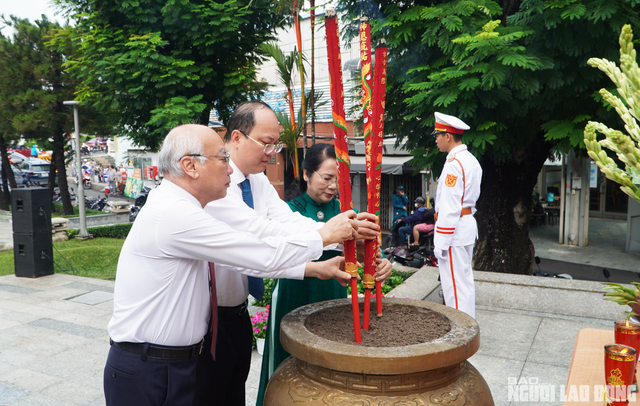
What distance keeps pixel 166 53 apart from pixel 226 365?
933 centimetres

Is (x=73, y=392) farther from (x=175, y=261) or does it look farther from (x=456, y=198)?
(x=456, y=198)

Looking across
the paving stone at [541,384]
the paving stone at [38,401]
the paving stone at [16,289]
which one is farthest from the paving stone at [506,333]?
the paving stone at [16,289]

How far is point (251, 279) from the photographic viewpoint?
2.43 m

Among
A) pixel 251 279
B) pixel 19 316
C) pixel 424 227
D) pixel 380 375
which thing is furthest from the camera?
pixel 424 227

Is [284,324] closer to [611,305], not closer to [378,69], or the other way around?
[378,69]

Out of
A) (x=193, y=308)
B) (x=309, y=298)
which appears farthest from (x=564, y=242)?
(x=193, y=308)

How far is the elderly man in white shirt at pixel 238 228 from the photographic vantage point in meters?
2.14

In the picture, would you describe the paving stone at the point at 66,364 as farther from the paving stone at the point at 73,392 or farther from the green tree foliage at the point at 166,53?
the green tree foliage at the point at 166,53

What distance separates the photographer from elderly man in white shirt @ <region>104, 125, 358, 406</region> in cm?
179

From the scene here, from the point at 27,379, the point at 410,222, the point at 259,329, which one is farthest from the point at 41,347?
the point at 410,222

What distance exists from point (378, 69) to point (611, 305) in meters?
4.45

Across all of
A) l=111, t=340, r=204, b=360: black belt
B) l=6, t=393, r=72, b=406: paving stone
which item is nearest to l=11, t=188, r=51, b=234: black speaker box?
l=6, t=393, r=72, b=406: paving stone

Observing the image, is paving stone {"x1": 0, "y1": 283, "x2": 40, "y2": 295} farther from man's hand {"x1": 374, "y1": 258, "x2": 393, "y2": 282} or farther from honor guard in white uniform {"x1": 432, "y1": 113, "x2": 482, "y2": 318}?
man's hand {"x1": 374, "y1": 258, "x2": 393, "y2": 282}

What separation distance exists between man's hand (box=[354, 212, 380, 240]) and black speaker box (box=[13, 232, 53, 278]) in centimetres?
787
